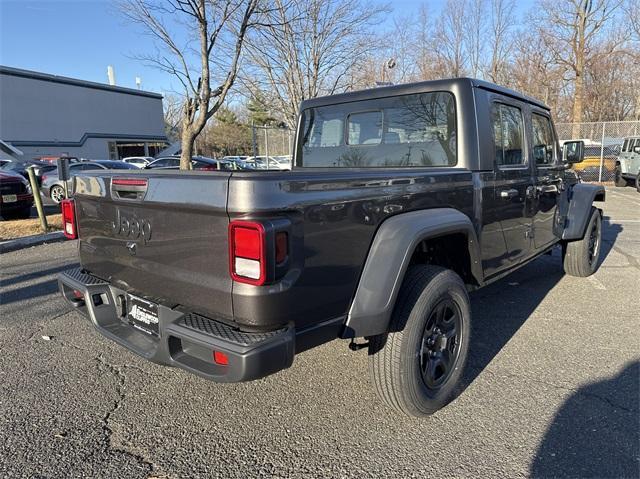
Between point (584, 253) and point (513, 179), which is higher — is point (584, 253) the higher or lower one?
the lower one

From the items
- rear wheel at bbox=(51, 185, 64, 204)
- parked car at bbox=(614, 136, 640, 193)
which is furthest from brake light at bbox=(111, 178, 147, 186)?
parked car at bbox=(614, 136, 640, 193)

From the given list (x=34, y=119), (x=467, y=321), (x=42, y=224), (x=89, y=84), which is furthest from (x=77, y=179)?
(x=89, y=84)

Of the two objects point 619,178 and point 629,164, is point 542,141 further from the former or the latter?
point 619,178

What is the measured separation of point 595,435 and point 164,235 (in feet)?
8.29

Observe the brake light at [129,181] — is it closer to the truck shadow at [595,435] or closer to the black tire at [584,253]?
the truck shadow at [595,435]

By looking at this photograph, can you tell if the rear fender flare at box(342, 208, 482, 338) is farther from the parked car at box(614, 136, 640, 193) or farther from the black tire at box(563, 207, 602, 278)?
the parked car at box(614, 136, 640, 193)

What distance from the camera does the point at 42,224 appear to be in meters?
8.45

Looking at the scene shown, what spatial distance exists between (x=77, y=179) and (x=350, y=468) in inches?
93.6

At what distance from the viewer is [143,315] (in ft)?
7.97

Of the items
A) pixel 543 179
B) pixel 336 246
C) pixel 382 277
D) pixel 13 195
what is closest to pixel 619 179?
pixel 543 179

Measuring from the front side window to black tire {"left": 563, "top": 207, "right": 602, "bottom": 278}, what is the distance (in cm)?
118

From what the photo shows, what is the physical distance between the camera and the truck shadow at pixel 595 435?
7.14 ft

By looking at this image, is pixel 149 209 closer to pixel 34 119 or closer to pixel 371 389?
pixel 371 389

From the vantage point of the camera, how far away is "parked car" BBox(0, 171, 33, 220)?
9477 mm
